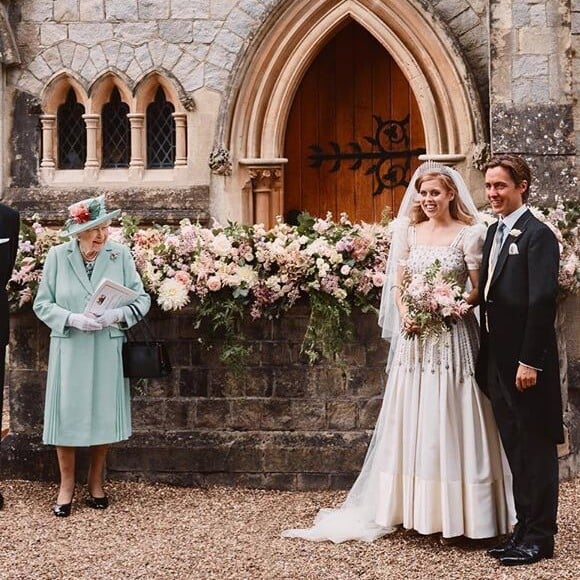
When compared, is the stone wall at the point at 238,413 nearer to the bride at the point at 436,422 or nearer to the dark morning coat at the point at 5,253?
the dark morning coat at the point at 5,253

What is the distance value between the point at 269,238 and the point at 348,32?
167 inches

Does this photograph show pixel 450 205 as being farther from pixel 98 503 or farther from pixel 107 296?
pixel 98 503

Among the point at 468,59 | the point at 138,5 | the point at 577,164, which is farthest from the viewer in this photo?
the point at 138,5

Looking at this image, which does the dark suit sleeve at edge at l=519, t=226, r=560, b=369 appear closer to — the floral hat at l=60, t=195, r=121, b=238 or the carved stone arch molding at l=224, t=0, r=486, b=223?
the floral hat at l=60, t=195, r=121, b=238

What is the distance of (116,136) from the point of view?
10.0 metres

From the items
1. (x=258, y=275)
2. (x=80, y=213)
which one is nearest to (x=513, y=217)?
(x=258, y=275)

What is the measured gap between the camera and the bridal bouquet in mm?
4758

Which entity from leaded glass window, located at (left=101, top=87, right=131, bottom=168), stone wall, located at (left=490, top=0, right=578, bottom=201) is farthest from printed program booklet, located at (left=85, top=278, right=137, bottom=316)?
Answer: leaded glass window, located at (left=101, top=87, right=131, bottom=168)

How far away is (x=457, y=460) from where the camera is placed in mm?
4781

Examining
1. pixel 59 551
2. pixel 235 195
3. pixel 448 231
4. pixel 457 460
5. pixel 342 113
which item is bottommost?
pixel 59 551

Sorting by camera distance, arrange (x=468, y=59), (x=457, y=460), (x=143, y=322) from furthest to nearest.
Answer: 1. (x=468, y=59)
2. (x=143, y=322)
3. (x=457, y=460)

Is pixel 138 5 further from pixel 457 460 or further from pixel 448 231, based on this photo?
pixel 457 460

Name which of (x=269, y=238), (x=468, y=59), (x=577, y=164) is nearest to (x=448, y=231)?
(x=269, y=238)

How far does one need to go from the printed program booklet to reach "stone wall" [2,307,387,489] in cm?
82
